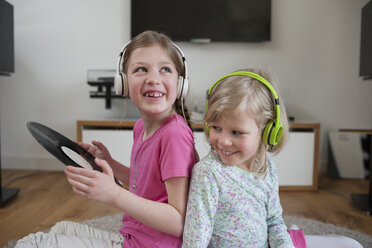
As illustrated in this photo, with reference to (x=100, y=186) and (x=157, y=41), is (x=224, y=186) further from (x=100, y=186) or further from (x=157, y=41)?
(x=157, y=41)

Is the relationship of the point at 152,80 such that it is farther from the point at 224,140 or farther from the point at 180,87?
the point at 224,140

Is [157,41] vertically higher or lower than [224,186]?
higher

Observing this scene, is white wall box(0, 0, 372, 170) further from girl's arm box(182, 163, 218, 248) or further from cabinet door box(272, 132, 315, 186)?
girl's arm box(182, 163, 218, 248)

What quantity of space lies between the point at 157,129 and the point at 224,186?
225 mm

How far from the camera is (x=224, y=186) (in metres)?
0.68

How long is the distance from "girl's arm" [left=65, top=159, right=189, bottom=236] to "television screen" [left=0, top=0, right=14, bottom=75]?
4.95 ft

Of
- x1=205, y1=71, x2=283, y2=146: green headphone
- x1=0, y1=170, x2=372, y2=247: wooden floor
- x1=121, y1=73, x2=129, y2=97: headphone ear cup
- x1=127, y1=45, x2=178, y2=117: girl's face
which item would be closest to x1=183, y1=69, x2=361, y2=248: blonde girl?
x1=205, y1=71, x2=283, y2=146: green headphone

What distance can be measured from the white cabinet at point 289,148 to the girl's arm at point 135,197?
1.40 meters

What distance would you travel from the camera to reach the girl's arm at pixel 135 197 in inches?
23.0

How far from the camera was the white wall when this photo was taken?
2.49 m

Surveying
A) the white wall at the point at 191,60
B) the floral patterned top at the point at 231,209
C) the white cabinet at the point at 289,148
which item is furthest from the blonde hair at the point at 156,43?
the white wall at the point at 191,60

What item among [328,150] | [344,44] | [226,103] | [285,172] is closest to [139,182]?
[226,103]

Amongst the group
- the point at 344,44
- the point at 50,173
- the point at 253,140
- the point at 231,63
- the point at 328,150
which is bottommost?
the point at 50,173

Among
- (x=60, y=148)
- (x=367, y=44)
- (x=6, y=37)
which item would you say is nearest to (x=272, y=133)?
(x=60, y=148)
